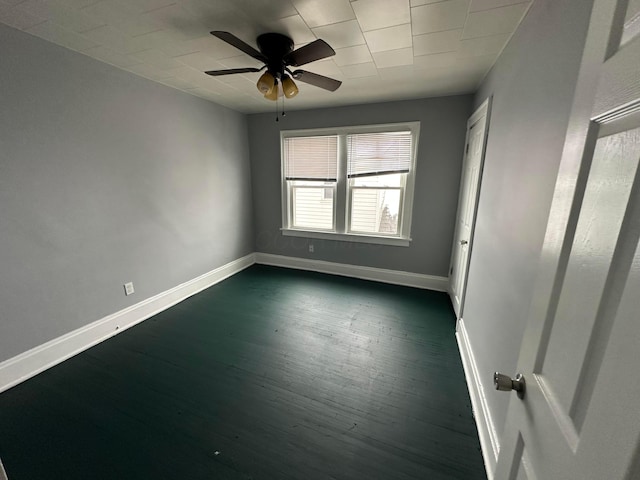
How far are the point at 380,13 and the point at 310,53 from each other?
46 centimetres

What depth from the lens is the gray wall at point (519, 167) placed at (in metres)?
1.06

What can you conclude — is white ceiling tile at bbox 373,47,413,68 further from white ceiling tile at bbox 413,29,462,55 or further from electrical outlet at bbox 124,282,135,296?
electrical outlet at bbox 124,282,135,296

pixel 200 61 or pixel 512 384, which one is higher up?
pixel 200 61

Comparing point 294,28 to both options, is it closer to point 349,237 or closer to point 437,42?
point 437,42

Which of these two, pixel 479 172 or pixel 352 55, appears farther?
pixel 479 172

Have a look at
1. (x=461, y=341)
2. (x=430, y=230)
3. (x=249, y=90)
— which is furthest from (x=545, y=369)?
(x=249, y=90)

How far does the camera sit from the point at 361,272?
3900mm

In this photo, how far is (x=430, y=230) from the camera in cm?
344

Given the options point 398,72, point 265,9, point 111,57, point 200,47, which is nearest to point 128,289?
point 111,57

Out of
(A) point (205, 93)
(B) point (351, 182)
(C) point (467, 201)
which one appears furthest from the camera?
(B) point (351, 182)

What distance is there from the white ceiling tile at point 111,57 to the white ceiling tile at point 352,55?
1.71m

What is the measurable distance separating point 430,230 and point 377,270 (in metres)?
0.92

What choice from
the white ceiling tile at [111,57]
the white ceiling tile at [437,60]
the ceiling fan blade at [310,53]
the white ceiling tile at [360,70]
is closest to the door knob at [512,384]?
the ceiling fan blade at [310,53]

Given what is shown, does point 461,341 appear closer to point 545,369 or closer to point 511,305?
point 511,305
